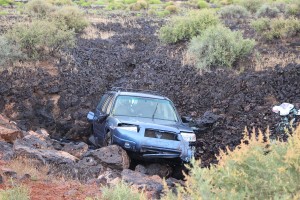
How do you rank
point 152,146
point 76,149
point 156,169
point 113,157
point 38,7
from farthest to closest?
point 38,7
point 76,149
point 156,169
point 152,146
point 113,157

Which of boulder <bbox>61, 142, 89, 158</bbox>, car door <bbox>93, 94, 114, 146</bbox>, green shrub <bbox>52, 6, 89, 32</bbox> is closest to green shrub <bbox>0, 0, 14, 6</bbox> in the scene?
green shrub <bbox>52, 6, 89, 32</bbox>

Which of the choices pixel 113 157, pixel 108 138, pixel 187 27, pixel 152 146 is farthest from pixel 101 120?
pixel 187 27

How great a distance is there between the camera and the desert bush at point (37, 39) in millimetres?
Answer: 20422

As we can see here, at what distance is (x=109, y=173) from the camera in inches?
341

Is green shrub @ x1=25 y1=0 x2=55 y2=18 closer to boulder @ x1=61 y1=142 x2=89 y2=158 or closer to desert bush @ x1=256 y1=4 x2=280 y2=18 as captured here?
desert bush @ x1=256 y1=4 x2=280 y2=18

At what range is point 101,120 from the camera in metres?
11.5

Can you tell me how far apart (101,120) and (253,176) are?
7.67m

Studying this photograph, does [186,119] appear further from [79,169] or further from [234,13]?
[234,13]

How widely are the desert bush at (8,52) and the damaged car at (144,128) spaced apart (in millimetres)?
7776

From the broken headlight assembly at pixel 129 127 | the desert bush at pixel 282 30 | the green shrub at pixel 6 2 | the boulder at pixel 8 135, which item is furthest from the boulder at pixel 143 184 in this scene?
the green shrub at pixel 6 2

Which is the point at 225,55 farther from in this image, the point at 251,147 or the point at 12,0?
the point at 12,0

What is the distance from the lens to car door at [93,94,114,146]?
37.3ft

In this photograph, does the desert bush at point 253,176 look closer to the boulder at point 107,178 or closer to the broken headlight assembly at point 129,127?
the boulder at point 107,178

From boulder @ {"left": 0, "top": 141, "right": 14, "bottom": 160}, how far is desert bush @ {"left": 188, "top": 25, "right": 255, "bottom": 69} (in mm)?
9098
